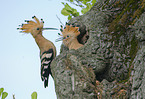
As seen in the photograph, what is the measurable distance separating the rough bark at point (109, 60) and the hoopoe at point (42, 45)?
1.54 feet

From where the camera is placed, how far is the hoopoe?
2.06 m

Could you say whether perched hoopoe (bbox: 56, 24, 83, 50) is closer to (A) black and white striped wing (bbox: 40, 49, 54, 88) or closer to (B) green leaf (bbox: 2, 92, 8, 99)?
(A) black and white striped wing (bbox: 40, 49, 54, 88)

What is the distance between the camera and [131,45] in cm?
146

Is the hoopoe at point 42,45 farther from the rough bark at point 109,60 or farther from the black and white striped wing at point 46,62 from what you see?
the rough bark at point 109,60

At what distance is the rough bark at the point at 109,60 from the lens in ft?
4.10

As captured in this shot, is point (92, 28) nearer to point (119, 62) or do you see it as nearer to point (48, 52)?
point (119, 62)

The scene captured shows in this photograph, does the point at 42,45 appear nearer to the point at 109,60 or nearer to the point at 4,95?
the point at 4,95

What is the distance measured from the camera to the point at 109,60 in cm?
153

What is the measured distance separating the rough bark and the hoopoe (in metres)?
0.47

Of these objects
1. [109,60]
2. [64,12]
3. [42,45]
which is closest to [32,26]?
[42,45]

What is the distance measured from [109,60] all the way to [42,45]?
823 millimetres

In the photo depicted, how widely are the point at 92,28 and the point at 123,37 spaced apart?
31cm

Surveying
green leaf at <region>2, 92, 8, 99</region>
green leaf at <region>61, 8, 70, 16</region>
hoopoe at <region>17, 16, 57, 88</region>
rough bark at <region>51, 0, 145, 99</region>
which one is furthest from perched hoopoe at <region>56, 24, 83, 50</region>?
green leaf at <region>2, 92, 8, 99</region>

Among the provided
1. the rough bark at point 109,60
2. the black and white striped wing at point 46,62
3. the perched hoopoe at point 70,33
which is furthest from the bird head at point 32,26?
the rough bark at point 109,60
